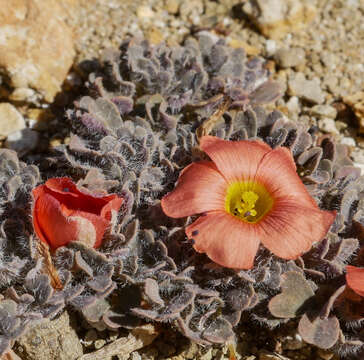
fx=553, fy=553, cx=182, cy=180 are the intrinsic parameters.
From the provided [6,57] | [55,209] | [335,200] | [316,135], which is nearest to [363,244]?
[335,200]

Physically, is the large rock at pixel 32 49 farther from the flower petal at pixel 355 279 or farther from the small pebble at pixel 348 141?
the flower petal at pixel 355 279

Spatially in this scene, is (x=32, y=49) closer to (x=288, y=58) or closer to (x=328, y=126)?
(x=288, y=58)

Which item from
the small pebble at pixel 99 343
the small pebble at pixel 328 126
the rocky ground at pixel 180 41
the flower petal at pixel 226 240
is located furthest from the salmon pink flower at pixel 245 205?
the small pebble at pixel 328 126

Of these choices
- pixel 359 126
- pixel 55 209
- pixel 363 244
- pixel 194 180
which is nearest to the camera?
pixel 55 209

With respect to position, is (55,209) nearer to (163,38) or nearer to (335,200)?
(335,200)

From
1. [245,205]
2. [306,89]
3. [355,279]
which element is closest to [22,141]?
[245,205]

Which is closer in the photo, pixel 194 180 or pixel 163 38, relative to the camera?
pixel 194 180
